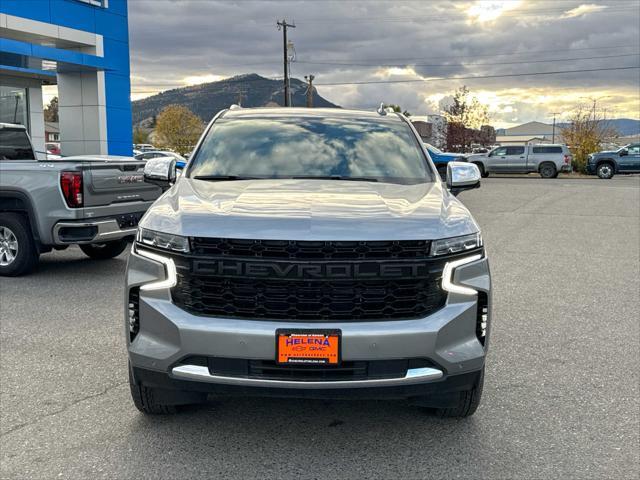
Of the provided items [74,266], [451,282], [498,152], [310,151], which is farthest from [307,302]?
[498,152]

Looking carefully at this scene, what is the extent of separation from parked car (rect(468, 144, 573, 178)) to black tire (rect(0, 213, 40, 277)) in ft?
96.0

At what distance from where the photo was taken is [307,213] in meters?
3.35

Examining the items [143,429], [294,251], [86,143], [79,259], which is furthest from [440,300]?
[86,143]

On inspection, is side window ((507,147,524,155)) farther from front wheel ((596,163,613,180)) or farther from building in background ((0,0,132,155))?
building in background ((0,0,132,155))

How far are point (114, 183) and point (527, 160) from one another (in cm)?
3122

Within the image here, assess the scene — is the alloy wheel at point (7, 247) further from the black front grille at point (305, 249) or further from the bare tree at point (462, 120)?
the bare tree at point (462, 120)

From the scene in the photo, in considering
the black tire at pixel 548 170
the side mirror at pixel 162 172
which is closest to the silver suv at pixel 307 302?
the side mirror at pixel 162 172

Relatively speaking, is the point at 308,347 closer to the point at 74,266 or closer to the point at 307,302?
the point at 307,302

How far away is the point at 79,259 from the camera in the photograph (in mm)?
9609

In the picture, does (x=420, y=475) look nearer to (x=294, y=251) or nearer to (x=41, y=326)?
(x=294, y=251)

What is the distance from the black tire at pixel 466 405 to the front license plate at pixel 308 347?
949 mm

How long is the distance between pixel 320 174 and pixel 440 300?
1481 millimetres

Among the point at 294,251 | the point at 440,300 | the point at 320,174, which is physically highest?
the point at 320,174

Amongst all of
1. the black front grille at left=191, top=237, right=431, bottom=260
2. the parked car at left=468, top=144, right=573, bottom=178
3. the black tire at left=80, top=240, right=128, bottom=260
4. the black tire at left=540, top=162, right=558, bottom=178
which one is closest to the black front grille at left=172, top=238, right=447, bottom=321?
→ the black front grille at left=191, top=237, right=431, bottom=260
